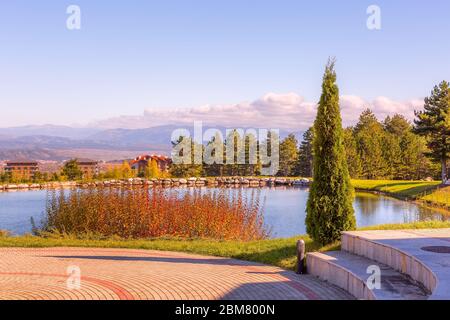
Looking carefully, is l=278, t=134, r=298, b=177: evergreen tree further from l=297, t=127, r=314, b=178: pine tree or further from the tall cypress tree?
the tall cypress tree

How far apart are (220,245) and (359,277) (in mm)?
5818

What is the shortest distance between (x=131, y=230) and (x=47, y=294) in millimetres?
7547

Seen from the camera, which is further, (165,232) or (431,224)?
(165,232)

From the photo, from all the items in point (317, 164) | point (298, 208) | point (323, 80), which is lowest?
point (298, 208)

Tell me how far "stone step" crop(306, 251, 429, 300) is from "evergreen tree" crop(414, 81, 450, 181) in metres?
33.5

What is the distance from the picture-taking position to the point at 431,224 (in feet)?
46.8

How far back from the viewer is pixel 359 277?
27.0 feet

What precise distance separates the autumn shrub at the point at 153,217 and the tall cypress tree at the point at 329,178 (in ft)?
13.6

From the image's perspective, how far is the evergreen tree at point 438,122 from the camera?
40.6m

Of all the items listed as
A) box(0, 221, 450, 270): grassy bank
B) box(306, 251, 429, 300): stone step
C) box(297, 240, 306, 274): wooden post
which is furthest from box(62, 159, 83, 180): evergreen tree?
box(306, 251, 429, 300): stone step

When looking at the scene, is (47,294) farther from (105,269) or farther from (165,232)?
(165,232)

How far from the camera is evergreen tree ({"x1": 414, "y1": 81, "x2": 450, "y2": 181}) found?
40.6 m

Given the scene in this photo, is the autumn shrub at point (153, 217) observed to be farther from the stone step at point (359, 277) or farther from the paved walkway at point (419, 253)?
the paved walkway at point (419, 253)

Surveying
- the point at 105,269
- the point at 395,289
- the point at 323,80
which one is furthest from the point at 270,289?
the point at 323,80
